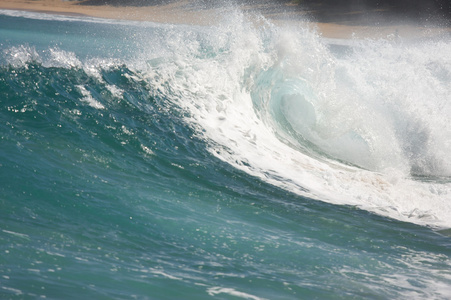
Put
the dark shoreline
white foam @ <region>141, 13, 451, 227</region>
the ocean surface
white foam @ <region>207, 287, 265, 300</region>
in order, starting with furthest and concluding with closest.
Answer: the dark shoreline
white foam @ <region>141, 13, 451, 227</region>
the ocean surface
white foam @ <region>207, 287, 265, 300</region>

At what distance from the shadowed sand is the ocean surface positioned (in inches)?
754

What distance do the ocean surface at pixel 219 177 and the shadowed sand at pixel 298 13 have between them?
19.1 metres

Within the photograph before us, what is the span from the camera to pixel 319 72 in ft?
30.5

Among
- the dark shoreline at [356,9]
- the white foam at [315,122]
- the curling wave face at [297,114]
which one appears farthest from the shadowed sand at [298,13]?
the curling wave face at [297,114]

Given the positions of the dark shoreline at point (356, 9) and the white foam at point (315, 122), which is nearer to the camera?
the white foam at point (315, 122)

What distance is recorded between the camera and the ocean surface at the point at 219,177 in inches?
128

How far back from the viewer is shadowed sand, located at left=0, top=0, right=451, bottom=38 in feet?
92.4

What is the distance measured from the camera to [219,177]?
5.30 meters

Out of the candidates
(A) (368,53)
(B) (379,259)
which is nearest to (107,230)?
(B) (379,259)

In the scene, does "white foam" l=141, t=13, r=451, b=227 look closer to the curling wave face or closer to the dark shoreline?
the curling wave face

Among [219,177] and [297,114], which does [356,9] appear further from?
[219,177]

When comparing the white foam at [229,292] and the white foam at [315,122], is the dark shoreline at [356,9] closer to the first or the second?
the white foam at [315,122]

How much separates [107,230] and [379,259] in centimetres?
222

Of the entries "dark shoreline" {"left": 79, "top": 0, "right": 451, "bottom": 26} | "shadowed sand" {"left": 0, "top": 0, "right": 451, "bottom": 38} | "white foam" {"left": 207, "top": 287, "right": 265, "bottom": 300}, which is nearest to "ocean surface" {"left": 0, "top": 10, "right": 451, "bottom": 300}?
"white foam" {"left": 207, "top": 287, "right": 265, "bottom": 300}
